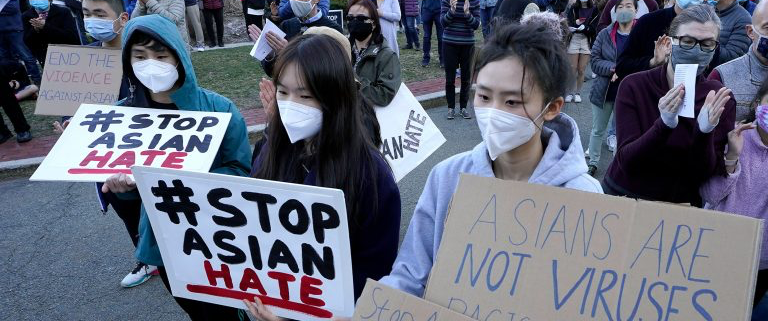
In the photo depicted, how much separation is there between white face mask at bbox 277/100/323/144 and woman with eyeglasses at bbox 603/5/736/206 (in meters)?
1.53

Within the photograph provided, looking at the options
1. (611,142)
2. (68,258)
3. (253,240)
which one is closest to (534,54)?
(253,240)

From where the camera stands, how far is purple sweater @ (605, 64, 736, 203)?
7.66ft

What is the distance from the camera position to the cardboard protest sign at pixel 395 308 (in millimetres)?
1255

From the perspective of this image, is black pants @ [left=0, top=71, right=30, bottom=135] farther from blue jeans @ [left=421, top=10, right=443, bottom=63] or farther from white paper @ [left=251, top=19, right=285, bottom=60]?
blue jeans @ [left=421, top=10, right=443, bottom=63]

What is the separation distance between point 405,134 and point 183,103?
1.66 m

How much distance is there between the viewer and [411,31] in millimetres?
11359

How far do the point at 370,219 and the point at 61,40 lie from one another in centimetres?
704

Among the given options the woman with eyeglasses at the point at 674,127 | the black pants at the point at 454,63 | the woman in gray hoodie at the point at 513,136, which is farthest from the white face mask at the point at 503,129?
the black pants at the point at 454,63

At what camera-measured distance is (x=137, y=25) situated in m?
2.28

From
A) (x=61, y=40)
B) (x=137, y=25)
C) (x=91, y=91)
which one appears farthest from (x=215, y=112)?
(x=61, y=40)

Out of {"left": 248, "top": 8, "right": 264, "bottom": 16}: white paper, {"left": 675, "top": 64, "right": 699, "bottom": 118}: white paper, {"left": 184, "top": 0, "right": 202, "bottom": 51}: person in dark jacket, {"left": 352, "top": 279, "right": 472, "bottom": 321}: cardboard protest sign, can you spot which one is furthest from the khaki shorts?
{"left": 184, "top": 0, "right": 202, "bottom": 51}: person in dark jacket

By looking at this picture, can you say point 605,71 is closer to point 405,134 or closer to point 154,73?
point 405,134

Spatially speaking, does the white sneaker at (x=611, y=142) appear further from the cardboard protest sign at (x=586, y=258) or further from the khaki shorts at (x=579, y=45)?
the cardboard protest sign at (x=586, y=258)

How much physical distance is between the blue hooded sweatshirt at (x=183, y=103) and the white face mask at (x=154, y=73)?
7 centimetres
